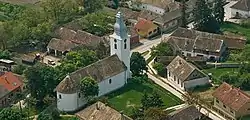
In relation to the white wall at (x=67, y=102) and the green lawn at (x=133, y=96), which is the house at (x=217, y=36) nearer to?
the green lawn at (x=133, y=96)

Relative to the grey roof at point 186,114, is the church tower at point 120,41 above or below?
above

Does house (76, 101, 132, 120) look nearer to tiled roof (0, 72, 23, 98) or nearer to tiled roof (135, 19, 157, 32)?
tiled roof (0, 72, 23, 98)

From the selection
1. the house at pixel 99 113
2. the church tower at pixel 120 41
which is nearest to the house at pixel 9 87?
the house at pixel 99 113

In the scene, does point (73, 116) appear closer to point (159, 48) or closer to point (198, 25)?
point (159, 48)

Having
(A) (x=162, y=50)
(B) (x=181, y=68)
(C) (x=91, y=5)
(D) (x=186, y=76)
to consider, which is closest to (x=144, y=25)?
(A) (x=162, y=50)

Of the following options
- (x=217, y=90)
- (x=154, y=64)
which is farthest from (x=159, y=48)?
(x=217, y=90)

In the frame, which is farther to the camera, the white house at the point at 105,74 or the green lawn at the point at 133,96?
the green lawn at the point at 133,96

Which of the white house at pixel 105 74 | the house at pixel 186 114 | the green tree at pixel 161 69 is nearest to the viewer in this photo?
the house at pixel 186 114
